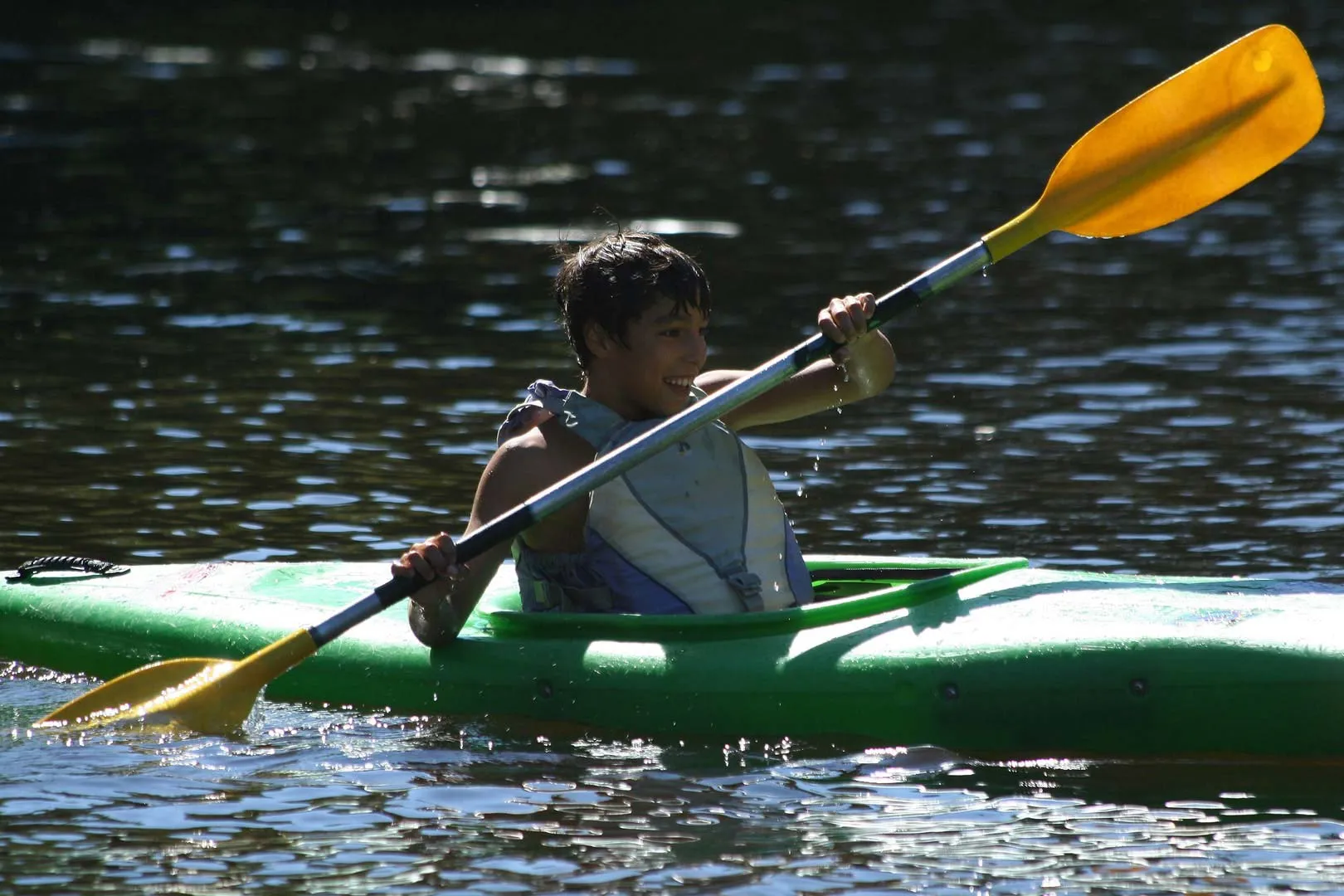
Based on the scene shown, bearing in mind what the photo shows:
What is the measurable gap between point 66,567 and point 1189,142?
10.4ft

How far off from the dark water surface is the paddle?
0.17m

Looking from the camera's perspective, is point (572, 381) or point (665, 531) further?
point (572, 381)

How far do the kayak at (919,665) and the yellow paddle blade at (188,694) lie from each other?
0.23m

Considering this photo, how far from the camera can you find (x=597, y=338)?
4793 millimetres

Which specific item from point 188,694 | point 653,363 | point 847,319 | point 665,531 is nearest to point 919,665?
point 665,531

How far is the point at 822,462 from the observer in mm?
8125

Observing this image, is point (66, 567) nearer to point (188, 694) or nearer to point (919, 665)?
point (188, 694)

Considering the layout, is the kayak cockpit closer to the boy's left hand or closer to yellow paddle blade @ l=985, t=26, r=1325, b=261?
the boy's left hand

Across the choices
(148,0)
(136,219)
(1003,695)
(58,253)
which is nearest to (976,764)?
(1003,695)

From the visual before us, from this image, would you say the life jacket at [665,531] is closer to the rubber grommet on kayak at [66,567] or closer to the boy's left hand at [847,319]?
the boy's left hand at [847,319]

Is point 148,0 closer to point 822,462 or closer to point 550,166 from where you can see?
point 550,166

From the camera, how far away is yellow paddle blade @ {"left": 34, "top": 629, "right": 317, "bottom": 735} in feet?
16.4

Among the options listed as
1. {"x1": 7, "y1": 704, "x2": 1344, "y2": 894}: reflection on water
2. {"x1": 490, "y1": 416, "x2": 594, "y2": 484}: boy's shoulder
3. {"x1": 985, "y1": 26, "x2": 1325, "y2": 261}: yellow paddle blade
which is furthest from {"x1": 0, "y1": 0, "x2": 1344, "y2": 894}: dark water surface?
{"x1": 985, "y1": 26, "x2": 1325, "y2": 261}: yellow paddle blade

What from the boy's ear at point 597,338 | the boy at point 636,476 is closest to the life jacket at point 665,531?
the boy at point 636,476
